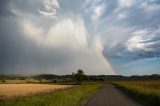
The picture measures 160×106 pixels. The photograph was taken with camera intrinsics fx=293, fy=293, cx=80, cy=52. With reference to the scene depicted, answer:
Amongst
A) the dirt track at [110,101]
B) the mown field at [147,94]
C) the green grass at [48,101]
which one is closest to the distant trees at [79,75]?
the mown field at [147,94]

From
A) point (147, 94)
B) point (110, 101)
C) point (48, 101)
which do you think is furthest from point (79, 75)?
point (48, 101)

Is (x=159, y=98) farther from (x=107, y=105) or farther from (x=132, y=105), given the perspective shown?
(x=107, y=105)

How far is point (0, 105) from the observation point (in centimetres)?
1981

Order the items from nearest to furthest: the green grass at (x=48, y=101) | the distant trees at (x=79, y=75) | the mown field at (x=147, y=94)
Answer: the green grass at (x=48, y=101) < the mown field at (x=147, y=94) < the distant trees at (x=79, y=75)

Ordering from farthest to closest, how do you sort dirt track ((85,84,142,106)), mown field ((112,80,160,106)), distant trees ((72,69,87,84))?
1. distant trees ((72,69,87,84))
2. dirt track ((85,84,142,106))
3. mown field ((112,80,160,106))

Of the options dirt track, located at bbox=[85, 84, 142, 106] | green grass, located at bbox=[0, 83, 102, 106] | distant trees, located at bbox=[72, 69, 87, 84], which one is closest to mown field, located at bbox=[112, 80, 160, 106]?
dirt track, located at bbox=[85, 84, 142, 106]

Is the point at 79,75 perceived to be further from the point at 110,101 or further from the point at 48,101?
the point at 48,101

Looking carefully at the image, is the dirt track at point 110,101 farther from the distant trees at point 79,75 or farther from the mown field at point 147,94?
the distant trees at point 79,75

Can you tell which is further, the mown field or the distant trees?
the distant trees

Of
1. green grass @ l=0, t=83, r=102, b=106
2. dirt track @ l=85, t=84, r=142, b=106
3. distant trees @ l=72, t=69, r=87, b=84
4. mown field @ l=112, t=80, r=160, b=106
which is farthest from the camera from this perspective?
distant trees @ l=72, t=69, r=87, b=84

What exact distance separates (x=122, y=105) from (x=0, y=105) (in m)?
12.1

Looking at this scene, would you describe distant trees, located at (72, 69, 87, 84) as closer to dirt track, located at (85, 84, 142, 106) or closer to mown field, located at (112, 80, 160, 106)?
mown field, located at (112, 80, 160, 106)

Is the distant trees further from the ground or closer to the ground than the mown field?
further from the ground

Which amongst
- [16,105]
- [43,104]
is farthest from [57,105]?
[16,105]
